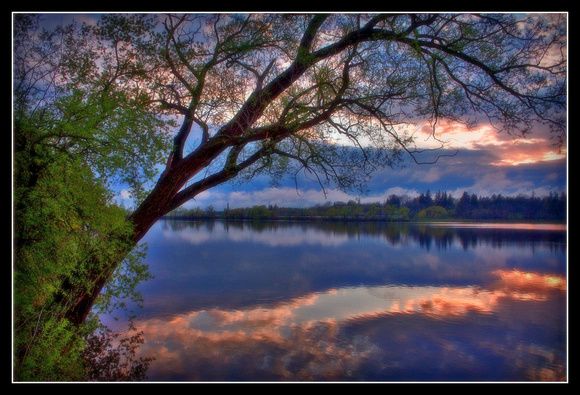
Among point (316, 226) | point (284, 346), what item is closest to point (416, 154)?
point (284, 346)

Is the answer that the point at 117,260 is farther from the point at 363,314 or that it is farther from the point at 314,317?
the point at 363,314

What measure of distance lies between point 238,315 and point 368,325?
374 centimetres

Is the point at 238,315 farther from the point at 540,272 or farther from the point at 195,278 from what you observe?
the point at 540,272

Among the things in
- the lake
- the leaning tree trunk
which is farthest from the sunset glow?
the leaning tree trunk

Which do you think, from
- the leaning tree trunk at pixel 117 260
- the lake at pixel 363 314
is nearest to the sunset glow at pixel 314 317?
the lake at pixel 363 314

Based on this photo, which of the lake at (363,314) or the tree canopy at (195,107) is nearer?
the tree canopy at (195,107)

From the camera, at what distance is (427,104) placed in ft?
15.2

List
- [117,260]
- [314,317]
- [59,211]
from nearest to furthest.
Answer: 1. [59,211]
2. [117,260]
3. [314,317]

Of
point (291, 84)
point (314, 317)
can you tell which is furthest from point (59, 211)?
point (314, 317)

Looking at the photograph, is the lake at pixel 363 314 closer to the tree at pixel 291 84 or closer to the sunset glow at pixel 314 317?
the sunset glow at pixel 314 317

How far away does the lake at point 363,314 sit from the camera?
647 cm

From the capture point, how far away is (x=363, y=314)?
9.05 m

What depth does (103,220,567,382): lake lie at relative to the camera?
6.47m

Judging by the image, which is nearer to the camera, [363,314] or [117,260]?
[117,260]
